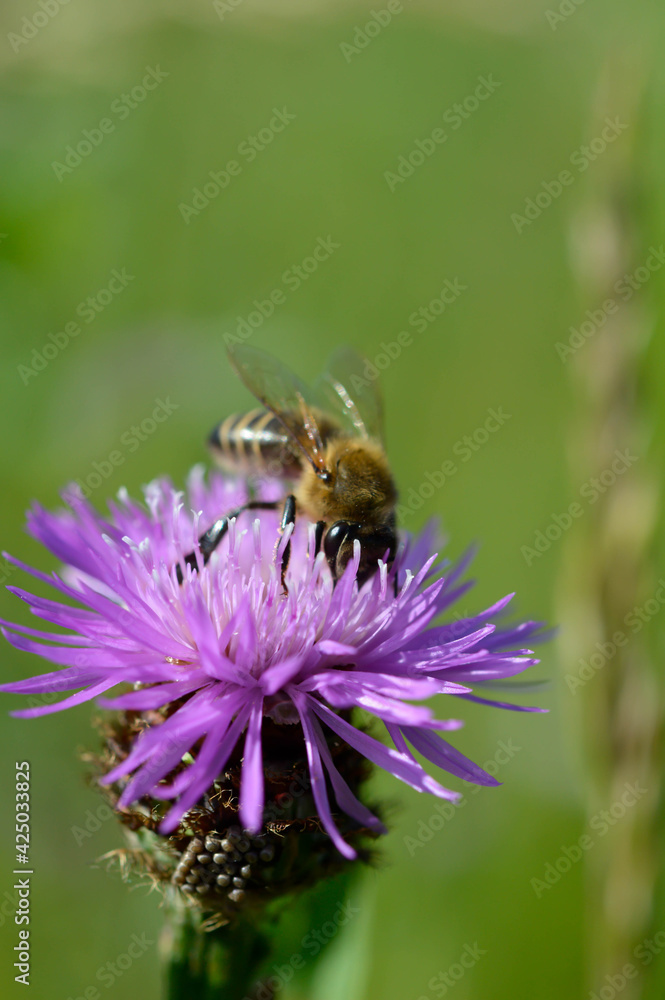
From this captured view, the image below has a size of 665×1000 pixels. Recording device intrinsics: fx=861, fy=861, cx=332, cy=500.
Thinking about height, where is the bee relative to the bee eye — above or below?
above

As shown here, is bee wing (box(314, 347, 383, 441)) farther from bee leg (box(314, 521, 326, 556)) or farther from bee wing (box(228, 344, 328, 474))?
bee leg (box(314, 521, 326, 556))

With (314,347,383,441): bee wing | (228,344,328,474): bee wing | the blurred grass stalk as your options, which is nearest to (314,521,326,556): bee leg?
(228,344,328,474): bee wing

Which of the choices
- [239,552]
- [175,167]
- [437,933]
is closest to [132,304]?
[175,167]

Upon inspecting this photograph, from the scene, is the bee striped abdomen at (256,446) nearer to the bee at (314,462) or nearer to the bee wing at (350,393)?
the bee at (314,462)

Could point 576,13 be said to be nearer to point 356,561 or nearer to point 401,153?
point 401,153

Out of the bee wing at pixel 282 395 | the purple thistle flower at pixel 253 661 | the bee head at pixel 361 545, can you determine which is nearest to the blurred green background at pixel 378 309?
the purple thistle flower at pixel 253 661

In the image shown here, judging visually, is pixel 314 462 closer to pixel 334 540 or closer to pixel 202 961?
pixel 334 540
